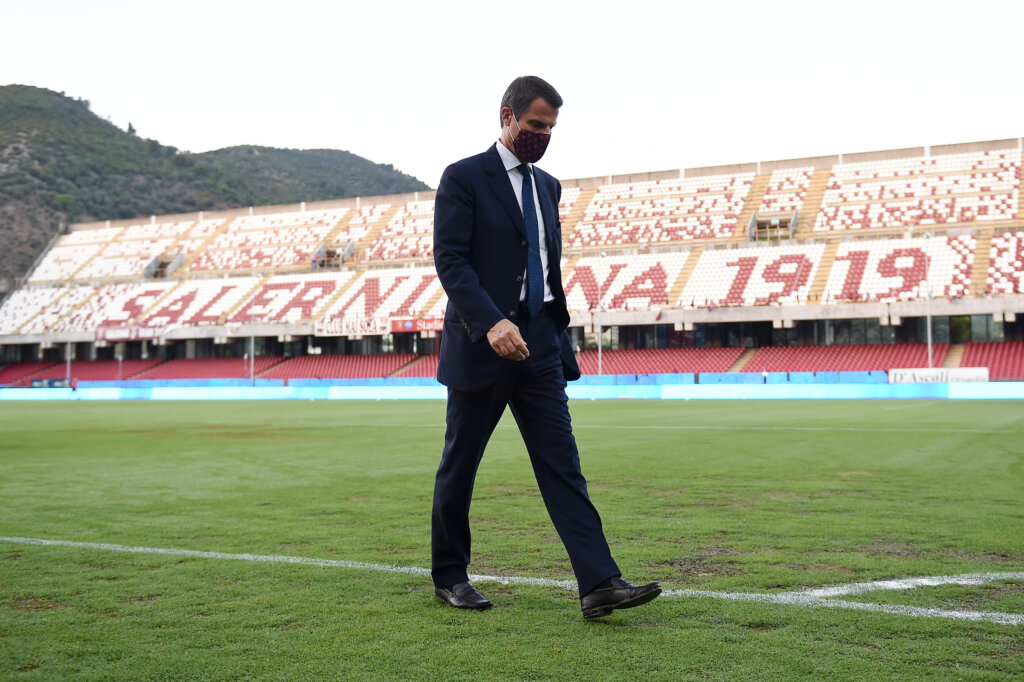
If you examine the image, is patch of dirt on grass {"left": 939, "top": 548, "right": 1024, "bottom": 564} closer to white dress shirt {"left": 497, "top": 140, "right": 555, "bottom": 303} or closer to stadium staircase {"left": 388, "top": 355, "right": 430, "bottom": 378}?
white dress shirt {"left": 497, "top": 140, "right": 555, "bottom": 303}

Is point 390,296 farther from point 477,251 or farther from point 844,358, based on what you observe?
point 477,251

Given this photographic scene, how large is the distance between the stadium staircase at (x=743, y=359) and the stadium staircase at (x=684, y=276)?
4.51 meters

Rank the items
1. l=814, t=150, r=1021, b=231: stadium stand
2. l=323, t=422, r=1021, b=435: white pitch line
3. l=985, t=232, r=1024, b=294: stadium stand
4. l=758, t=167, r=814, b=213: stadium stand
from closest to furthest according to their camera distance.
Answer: l=323, t=422, r=1021, b=435: white pitch line
l=985, t=232, r=1024, b=294: stadium stand
l=814, t=150, r=1021, b=231: stadium stand
l=758, t=167, r=814, b=213: stadium stand

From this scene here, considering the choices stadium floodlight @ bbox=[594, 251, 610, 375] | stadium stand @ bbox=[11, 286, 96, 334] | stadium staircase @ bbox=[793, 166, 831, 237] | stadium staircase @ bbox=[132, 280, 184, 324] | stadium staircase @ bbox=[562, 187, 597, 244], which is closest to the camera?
stadium floodlight @ bbox=[594, 251, 610, 375]

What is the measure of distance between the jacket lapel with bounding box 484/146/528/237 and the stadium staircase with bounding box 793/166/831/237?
51.4m

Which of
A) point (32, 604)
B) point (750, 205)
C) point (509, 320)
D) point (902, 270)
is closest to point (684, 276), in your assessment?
point (750, 205)

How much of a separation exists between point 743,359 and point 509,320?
47.0 metres

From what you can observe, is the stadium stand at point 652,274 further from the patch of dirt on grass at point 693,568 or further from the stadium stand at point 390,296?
the patch of dirt on grass at point 693,568

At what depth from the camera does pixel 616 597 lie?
379 centimetres

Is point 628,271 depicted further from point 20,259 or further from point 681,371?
point 20,259

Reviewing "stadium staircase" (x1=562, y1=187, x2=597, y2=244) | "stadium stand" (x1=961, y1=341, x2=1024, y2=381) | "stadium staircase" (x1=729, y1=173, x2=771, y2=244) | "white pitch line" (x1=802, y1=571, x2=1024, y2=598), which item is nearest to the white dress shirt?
"white pitch line" (x1=802, y1=571, x2=1024, y2=598)

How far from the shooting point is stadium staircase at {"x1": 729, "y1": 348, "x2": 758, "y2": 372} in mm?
48031

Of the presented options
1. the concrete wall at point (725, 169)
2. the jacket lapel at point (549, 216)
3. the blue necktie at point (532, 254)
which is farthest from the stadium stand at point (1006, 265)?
the blue necktie at point (532, 254)

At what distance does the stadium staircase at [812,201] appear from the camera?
53312mm
